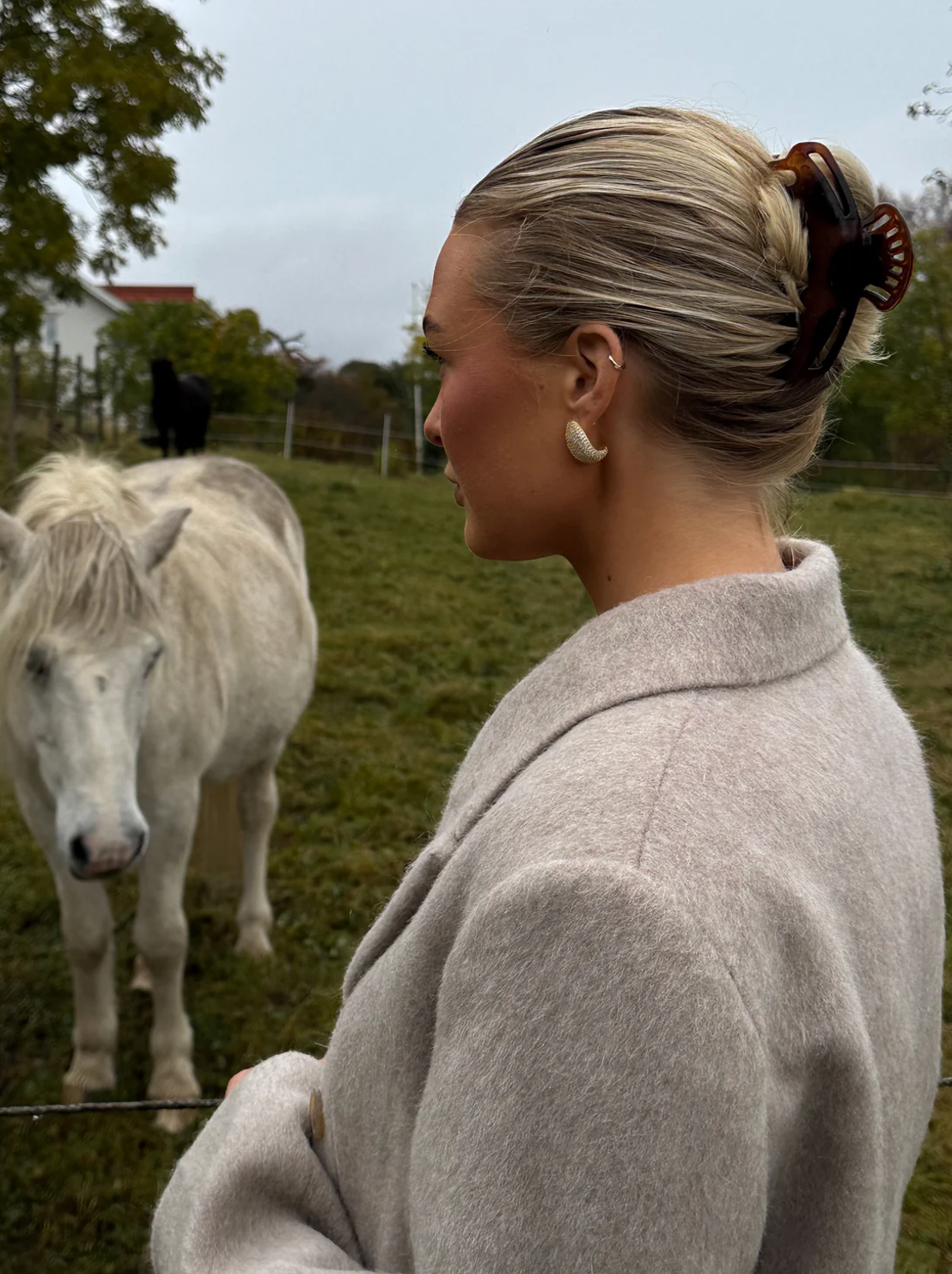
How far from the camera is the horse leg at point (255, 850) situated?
164 inches

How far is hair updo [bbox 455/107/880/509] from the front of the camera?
33.0 inches

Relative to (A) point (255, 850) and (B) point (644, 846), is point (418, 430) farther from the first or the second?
(B) point (644, 846)

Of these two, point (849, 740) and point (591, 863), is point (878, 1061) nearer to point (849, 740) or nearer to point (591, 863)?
point (849, 740)

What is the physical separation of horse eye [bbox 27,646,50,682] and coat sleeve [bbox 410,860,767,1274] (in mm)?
2345

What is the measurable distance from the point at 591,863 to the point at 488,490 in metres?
0.42

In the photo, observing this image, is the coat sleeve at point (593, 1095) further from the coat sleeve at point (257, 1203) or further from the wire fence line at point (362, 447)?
the wire fence line at point (362, 447)

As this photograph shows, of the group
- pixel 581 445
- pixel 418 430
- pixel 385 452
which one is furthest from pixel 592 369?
pixel 418 430

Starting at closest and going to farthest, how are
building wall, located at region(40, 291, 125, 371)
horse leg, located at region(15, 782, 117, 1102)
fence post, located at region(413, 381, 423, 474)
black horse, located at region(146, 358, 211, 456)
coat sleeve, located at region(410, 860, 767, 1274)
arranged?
coat sleeve, located at region(410, 860, 767, 1274) → horse leg, located at region(15, 782, 117, 1102) → black horse, located at region(146, 358, 211, 456) → fence post, located at region(413, 381, 423, 474) → building wall, located at region(40, 291, 125, 371)

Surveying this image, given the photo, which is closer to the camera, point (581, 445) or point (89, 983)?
point (581, 445)

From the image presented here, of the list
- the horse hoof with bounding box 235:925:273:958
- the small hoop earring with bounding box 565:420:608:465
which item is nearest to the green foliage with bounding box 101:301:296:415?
the horse hoof with bounding box 235:925:273:958

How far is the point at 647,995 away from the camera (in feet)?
2.05

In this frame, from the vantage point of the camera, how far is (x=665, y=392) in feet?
2.83

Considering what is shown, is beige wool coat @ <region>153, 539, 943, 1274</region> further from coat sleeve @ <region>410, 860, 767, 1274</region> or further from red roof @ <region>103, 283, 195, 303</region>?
red roof @ <region>103, 283, 195, 303</region>

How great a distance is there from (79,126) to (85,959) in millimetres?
6998
